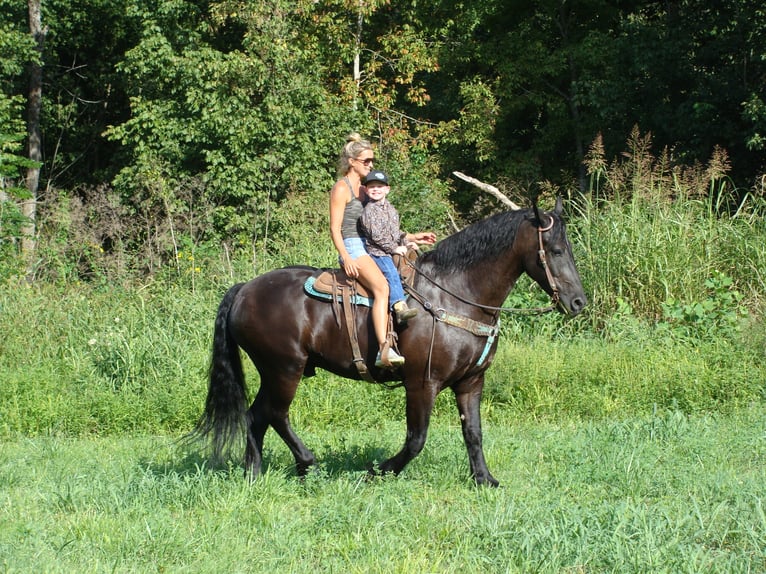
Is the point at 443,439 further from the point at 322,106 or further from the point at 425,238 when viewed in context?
the point at 322,106

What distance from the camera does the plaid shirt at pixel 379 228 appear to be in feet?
20.5

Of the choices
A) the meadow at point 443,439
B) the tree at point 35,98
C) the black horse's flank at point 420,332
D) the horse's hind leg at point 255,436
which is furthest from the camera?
the tree at point 35,98

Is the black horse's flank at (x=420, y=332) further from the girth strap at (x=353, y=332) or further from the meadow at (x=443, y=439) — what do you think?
the meadow at (x=443, y=439)

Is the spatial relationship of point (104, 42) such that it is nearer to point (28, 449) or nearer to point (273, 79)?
point (273, 79)

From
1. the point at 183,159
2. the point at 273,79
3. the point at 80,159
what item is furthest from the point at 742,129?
the point at 80,159

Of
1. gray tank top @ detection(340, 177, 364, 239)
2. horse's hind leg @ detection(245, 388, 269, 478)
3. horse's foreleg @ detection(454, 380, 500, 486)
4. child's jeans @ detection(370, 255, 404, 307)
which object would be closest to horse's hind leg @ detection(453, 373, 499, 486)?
horse's foreleg @ detection(454, 380, 500, 486)

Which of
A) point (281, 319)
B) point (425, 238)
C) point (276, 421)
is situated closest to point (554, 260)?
point (425, 238)

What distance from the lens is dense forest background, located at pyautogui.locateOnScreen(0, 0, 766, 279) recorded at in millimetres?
15219

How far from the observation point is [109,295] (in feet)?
38.7

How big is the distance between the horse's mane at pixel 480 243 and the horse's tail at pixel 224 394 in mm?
1768

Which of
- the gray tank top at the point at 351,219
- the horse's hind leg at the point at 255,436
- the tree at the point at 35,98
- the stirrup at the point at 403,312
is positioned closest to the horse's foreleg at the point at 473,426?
the stirrup at the point at 403,312

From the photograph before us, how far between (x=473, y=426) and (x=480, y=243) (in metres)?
1.38

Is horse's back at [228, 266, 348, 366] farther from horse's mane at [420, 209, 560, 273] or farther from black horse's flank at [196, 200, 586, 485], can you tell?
horse's mane at [420, 209, 560, 273]

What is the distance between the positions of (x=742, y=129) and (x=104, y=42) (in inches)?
757
